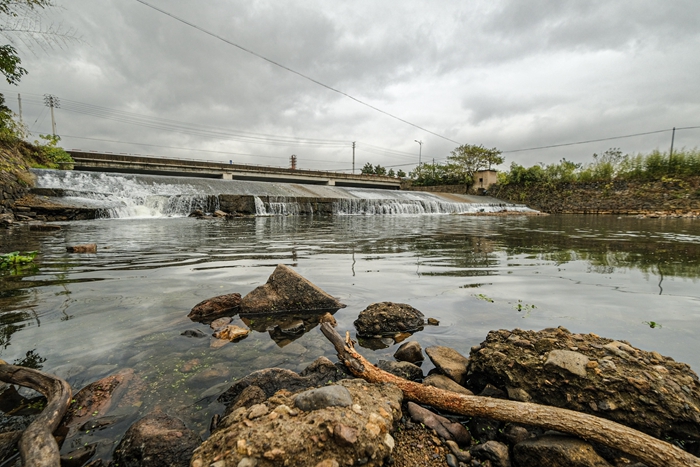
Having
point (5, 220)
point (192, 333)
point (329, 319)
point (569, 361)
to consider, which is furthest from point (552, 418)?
point (5, 220)

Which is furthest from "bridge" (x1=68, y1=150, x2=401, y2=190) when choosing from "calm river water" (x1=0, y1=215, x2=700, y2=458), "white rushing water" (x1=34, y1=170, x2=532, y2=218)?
"calm river water" (x1=0, y1=215, x2=700, y2=458)

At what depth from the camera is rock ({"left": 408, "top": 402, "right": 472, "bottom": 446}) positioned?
123 cm

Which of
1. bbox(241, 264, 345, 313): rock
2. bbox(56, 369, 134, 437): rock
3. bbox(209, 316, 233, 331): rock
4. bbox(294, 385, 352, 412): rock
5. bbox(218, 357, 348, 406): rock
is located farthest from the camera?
bbox(241, 264, 345, 313): rock

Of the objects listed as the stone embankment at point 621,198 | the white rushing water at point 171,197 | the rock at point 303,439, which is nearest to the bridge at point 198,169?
the white rushing water at point 171,197

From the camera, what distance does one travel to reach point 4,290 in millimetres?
3010

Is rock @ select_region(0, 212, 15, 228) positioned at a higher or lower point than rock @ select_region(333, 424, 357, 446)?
higher

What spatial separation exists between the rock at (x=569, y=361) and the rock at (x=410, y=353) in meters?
0.70

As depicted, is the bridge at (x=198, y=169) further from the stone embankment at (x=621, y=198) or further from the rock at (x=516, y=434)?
the rock at (x=516, y=434)

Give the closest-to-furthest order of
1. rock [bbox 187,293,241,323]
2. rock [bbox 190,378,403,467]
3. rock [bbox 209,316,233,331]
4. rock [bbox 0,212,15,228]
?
rock [bbox 190,378,403,467], rock [bbox 209,316,233,331], rock [bbox 187,293,241,323], rock [bbox 0,212,15,228]

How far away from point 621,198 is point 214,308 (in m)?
32.0

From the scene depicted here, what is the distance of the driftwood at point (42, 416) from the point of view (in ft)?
3.29

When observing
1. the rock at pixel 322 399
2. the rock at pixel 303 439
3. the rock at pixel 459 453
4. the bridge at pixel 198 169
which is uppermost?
the bridge at pixel 198 169

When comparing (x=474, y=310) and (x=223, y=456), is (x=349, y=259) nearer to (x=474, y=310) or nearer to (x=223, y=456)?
(x=474, y=310)

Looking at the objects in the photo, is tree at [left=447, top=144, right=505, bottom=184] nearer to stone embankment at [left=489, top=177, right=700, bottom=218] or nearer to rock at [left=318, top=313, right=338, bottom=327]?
stone embankment at [left=489, top=177, right=700, bottom=218]
